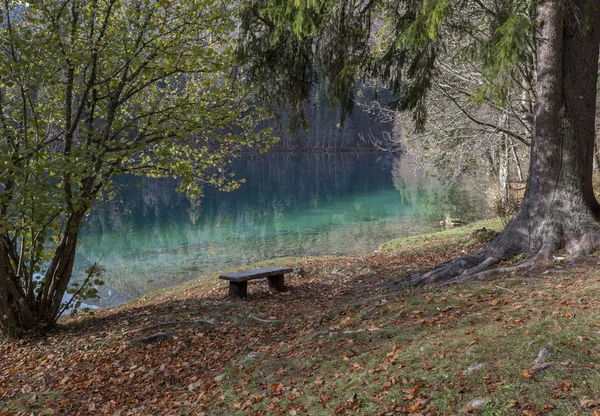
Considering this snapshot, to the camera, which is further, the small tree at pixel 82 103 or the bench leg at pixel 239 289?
the bench leg at pixel 239 289

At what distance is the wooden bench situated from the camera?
879 cm

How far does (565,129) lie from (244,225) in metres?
19.7

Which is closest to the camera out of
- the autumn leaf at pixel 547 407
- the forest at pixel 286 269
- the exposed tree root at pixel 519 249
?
the autumn leaf at pixel 547 407

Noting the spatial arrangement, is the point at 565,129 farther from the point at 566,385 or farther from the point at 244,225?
the point at 244,225

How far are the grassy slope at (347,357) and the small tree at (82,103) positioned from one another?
3.58ft

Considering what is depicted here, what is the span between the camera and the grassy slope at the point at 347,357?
11.9ft

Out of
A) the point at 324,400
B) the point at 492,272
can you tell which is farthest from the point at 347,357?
the point at 492,272

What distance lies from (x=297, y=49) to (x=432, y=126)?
9.35 metres

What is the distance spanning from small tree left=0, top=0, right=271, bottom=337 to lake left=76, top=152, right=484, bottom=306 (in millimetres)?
1985

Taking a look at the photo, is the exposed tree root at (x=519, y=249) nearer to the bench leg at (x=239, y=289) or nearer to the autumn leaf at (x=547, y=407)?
the bench leg at (x=239, y=289)

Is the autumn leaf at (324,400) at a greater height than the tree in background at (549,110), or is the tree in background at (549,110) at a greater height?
the tree in background at (549,110)

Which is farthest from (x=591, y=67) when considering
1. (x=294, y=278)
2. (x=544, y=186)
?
(x=294, y=278)

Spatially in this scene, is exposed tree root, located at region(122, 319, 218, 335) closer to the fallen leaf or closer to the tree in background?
the tree in background

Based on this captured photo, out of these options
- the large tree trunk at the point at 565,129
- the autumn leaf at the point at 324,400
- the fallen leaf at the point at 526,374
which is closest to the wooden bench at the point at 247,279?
the large tree trunk at the point at 565,129
